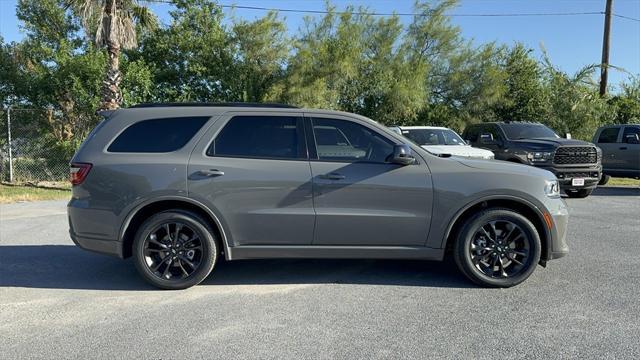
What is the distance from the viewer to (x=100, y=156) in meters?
5.11

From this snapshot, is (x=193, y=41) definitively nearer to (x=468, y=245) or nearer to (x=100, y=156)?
(x=100, y=156)

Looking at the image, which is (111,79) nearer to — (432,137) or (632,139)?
(432,137)

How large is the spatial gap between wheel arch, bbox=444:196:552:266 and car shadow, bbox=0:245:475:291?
23.7 inches

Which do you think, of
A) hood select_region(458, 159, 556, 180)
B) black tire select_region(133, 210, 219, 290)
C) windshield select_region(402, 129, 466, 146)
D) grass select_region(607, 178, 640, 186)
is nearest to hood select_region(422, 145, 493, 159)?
windshield select_region(402, 129, 466, 146)

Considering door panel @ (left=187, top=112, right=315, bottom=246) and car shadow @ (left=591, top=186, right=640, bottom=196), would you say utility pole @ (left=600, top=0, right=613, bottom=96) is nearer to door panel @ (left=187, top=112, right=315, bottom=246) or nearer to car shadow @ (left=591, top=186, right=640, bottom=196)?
car shadow @ (left=591, top=186, right=640, bottom=196)

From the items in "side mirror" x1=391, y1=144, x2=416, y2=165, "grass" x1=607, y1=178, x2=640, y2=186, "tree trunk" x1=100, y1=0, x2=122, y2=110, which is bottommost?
"grass" x1=607, y1=178, x2=640, y2=186

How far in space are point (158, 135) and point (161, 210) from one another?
749 millimetres

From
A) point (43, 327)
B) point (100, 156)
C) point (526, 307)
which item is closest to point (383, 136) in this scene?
point (526, 307)

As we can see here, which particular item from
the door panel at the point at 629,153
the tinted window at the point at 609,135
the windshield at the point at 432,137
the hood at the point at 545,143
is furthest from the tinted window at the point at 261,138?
the tinted window at the point at 609,135

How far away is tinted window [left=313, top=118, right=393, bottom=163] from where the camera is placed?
5133 millimetres

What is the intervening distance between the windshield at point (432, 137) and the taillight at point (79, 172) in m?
9.18

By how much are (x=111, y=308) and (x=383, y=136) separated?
300cm

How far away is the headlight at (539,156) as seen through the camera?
11977 mm

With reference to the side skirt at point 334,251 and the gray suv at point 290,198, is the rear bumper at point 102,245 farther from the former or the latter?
the side skirt at point 334,251
